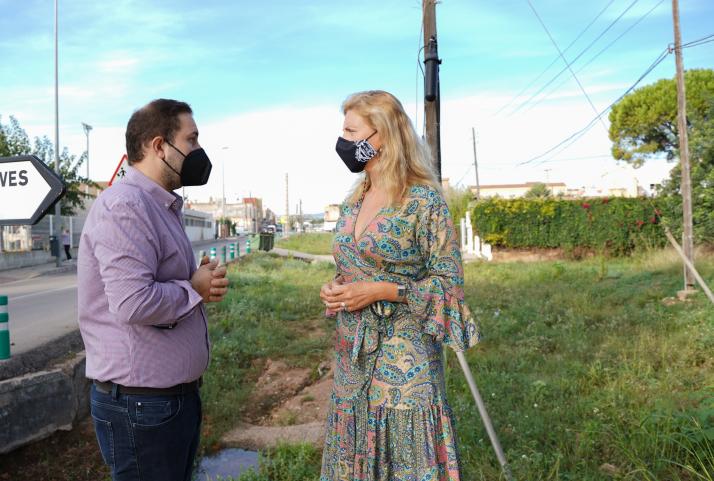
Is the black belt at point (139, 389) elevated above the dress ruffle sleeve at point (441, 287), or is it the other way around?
the dress ruffle sleeve at point (441, 287)

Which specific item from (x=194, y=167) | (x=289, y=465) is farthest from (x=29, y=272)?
(x=194, y=167)

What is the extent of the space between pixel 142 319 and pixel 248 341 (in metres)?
6.21

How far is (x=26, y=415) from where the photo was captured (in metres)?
4.42

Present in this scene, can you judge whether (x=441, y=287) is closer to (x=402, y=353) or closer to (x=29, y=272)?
(x=402, y=353)

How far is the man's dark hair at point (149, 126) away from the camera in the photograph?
2174 mm

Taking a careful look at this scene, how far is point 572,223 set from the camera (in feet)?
70.5

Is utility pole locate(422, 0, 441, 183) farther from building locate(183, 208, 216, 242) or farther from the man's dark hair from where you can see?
building locate(183, 208, 216, 242)

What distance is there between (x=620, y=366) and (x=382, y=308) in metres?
4.35

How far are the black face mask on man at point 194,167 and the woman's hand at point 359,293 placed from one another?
0.70 m

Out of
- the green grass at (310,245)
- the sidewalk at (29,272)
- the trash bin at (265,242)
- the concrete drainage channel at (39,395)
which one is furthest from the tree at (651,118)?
the concrete drainage channel at (39,395)

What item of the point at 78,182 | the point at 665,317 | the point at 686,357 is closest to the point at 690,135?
the point at 665,317

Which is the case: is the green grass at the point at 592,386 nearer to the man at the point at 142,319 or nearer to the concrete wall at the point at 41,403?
the man at the point at 142,319

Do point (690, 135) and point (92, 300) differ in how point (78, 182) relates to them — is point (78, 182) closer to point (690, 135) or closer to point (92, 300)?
point (690, 135)

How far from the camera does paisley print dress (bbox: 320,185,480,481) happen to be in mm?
2201
